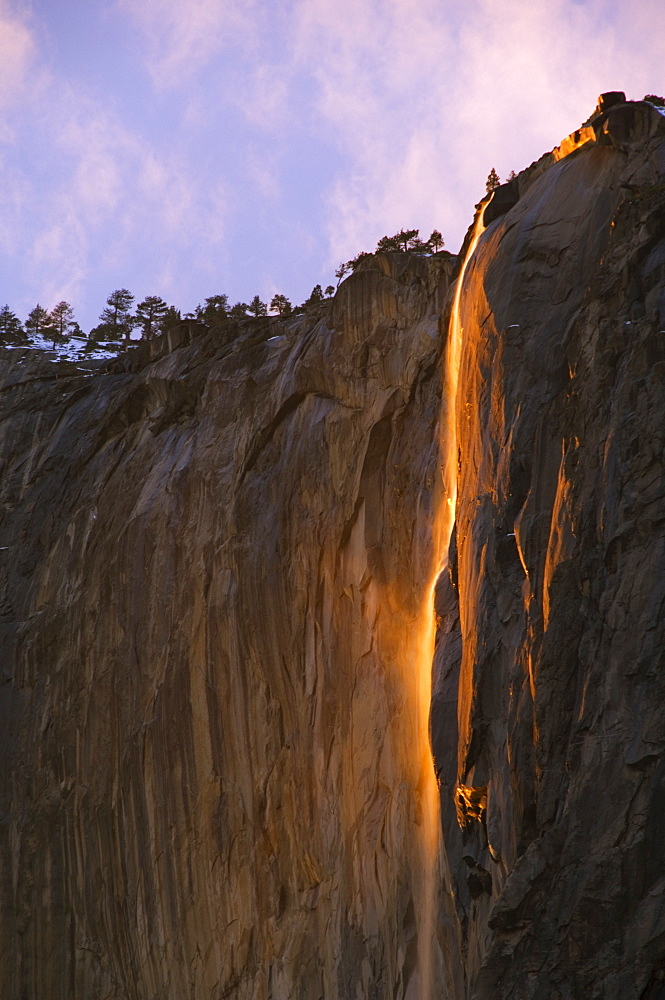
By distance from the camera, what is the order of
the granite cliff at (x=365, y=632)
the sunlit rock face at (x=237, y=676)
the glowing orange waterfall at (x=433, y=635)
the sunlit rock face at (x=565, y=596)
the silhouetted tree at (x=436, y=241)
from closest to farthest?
the sunlit rock face at (x=565, y=596)
the granite cliff at (x=365, y=632)
the glowing orange waterfall at (x=433, y=635)
the sunlit rock face at (x=237, y=676)
the silhouetted tree at (x=436, y=241)

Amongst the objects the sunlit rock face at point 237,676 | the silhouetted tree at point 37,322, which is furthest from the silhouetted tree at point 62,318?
the sunlit rock face at point 237,676

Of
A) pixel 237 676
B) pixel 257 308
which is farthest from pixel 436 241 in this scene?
pixel 237 676

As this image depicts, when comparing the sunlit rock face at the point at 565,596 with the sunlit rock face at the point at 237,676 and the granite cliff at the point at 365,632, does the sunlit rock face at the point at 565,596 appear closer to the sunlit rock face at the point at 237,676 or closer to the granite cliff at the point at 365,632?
the granite cliff at the point at 365,632

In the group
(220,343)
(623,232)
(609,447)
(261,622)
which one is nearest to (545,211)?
(623,232)

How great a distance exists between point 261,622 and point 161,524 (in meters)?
5.29

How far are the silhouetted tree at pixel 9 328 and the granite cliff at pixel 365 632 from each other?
8357 mm

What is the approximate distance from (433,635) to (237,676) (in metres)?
7.31

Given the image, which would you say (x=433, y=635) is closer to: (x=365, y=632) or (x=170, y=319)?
(x=365, y=632)

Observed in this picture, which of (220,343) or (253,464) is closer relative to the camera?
(253,464)

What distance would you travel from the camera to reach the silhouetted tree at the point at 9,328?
2004 inches

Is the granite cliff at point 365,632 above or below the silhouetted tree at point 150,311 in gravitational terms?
below

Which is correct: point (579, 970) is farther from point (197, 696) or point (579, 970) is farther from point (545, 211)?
point (197, 696)

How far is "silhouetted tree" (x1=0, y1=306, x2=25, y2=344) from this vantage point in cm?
5091

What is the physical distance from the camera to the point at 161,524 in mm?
30188
